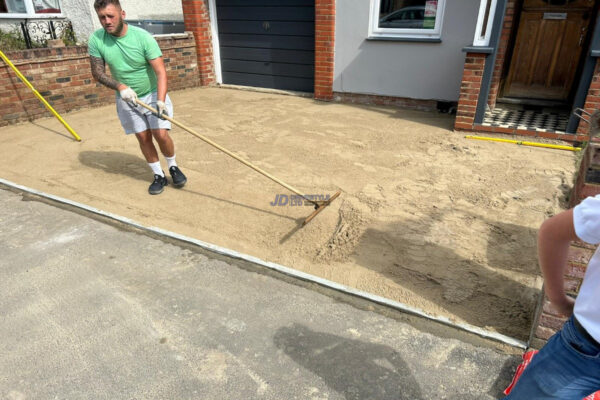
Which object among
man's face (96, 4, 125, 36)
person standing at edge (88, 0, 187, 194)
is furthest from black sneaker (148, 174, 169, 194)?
man's face (96, 4, 125, 36)

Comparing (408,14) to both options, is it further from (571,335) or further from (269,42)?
(571,335)

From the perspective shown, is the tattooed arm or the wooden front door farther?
Result: the wooden front door

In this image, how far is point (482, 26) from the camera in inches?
231

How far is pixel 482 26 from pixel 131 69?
4763mm

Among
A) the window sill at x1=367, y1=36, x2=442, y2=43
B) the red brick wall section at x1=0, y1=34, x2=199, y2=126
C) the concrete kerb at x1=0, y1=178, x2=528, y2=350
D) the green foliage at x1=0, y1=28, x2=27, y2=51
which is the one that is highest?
the window sill at x1=367, y1=36, x2=442, y2=43

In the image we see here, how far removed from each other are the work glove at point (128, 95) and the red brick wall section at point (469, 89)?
14.6 feet

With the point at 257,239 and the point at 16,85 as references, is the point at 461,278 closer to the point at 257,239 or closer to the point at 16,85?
the point at 257,239

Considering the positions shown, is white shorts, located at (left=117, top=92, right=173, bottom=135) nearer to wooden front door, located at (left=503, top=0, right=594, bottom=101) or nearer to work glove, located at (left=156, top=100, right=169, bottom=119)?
work glove, located at (left=156, top=100, right=169, bottom=119)

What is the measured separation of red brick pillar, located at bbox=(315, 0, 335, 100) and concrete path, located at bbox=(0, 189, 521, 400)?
572cm

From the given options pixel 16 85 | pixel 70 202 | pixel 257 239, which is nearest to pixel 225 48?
pixel 16 85

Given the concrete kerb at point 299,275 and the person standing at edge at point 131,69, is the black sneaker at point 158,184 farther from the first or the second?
the concrete kerb at point 299,275

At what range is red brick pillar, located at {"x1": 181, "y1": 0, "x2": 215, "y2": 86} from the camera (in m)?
9.00

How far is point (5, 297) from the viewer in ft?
9.40

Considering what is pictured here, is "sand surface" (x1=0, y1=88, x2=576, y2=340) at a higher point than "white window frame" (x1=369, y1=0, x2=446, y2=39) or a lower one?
lower
